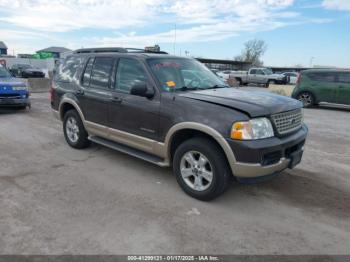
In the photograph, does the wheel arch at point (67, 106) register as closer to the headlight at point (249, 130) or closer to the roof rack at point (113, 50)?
the roof rack at point (113, 50)

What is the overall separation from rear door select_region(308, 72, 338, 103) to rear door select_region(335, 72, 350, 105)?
6.2 inches

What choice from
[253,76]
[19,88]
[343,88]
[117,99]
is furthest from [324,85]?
[253,76]

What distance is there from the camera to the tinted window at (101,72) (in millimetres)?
5055

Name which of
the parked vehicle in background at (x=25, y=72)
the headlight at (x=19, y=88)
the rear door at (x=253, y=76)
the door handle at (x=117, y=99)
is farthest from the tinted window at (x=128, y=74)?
the parked vehicle in background at (x=25, y=72)

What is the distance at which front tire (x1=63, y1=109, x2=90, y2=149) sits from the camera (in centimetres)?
583

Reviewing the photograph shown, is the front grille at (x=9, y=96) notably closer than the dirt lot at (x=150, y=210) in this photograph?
No

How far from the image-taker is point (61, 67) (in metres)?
6.30

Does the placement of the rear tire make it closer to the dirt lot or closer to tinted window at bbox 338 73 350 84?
tinted window at bbox 338 73 350 84

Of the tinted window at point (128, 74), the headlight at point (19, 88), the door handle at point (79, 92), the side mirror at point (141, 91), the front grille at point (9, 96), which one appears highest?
the tinted window at point (128, 74)

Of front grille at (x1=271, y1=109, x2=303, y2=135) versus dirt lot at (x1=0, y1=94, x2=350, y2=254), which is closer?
dirt lot at (x1=0, y1=94, x2=350, y2=254)

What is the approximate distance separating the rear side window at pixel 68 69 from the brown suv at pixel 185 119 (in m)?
0.08

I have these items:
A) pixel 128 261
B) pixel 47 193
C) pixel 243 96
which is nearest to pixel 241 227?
pixel 128 261

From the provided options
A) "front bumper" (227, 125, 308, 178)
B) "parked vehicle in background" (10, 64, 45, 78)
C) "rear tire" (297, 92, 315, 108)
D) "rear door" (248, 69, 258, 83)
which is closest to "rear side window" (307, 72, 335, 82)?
"rear tire" (297, 92, 315, 108)

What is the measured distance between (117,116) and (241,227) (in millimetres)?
2614
